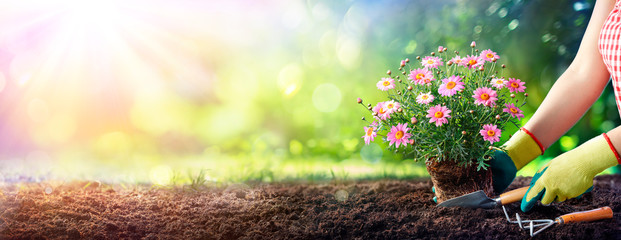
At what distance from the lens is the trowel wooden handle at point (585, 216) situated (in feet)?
5.15

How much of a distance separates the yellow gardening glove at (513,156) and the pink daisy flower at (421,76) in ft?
1.65

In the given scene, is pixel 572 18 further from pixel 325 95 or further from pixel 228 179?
pixel 228 179

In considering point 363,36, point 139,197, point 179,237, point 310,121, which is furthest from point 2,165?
point 363,36

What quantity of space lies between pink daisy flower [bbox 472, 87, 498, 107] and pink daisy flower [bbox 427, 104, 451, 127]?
0.35ft

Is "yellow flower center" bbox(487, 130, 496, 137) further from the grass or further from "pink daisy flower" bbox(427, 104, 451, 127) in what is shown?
the grass

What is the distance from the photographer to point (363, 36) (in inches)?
144

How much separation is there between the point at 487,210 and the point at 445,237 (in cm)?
30

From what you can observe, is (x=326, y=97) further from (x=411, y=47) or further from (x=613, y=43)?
(x=613, y=43)

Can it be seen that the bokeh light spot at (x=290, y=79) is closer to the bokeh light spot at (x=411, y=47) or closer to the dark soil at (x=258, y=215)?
the bokeh light spot at (x=411, y=47)

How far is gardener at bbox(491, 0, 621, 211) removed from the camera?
166cm

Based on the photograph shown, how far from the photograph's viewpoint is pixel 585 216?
1.59m

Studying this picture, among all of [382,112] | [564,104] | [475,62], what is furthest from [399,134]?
[564,104]

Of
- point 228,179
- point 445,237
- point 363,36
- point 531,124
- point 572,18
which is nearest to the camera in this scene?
point 445,237

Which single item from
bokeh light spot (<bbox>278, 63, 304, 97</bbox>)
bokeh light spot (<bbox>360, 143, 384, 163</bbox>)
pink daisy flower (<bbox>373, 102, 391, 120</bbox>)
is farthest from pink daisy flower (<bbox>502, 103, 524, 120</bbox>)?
bokeh light spot (<bbox>278, 63, 304, 97</bbox>)
